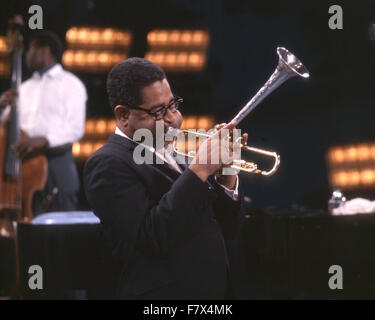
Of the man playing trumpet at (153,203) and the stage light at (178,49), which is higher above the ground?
the stage light at (178,49)

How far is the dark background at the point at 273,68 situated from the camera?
852cm

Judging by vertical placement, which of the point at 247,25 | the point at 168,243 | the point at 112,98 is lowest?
the point at 168,243

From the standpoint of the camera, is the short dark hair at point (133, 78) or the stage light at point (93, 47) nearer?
the short dark hair at point (133, 78)

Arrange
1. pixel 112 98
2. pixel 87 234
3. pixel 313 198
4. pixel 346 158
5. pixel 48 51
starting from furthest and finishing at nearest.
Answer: pixel 346 158
pixel 313 198
pixel 48 51
pixel 87 234
pixel 112 98

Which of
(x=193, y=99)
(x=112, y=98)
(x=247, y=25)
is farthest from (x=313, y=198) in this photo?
(x=112, y=98)

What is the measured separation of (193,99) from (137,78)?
7.32m

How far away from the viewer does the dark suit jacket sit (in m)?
1.72

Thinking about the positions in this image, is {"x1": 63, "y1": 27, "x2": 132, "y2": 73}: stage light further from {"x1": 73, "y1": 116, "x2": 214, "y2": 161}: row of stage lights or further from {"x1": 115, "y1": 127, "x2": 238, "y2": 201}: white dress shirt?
{"x1": 115, "y1": 127, "x2": 238, "y2": 201}: white dress shirt

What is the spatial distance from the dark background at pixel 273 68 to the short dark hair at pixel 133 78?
4.61 meters

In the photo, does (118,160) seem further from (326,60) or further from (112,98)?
(326,60)

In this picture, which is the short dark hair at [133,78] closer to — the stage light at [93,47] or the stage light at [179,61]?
the stage light at [93,47]

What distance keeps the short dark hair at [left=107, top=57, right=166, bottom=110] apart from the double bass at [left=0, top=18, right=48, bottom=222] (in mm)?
2172

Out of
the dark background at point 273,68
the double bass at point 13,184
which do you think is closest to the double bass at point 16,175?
the double bass at point 13,184
